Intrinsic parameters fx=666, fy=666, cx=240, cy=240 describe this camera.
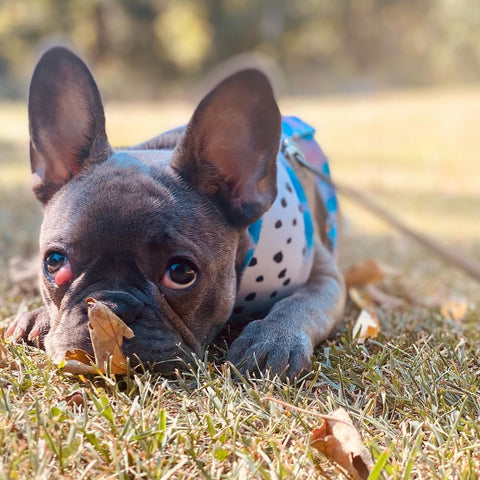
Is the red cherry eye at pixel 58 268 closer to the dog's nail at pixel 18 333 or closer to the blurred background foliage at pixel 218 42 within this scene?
the dog's nail at pixel 18 333

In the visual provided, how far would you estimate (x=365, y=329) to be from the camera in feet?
8.94

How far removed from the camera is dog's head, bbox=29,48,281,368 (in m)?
2.17

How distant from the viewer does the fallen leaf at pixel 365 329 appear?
2.61 meters

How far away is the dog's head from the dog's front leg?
179 mm

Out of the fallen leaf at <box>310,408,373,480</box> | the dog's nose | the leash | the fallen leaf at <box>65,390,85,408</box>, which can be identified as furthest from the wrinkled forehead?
the fallen leaf at <box>310,408,373,480</box>

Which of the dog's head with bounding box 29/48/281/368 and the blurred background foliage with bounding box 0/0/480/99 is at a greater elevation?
the dog's head with bounding box 29/48/281/368

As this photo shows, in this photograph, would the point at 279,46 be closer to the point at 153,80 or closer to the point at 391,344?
the point at 153,80

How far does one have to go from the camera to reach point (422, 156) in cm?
1268

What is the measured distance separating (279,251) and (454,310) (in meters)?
1.21

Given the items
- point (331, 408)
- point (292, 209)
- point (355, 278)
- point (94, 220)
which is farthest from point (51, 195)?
point (355, 278)

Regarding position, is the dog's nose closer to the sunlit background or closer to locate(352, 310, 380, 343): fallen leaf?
locate(352, 310, 380, 343): fallen leaf

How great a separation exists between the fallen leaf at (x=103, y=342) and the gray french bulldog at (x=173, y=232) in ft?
0.13

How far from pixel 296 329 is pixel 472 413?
0.69 meters

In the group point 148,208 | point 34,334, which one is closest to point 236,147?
point 148,208
